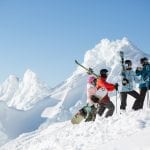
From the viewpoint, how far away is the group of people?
58.0 feet

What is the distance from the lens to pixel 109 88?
17594mm

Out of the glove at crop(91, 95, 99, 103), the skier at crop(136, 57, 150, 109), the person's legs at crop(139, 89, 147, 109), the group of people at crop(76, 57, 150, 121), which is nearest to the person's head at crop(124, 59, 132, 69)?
the group of people at crop(76, 57, 150, 121)

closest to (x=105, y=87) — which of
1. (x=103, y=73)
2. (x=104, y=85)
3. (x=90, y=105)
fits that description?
(x=104, y=85)

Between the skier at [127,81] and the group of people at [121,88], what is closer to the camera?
the group of people at [121,88]

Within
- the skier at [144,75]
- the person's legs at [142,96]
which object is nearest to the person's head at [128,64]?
the skier at [144,75]

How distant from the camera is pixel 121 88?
18.4m

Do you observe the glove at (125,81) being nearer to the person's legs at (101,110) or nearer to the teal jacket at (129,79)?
the teal jacket at (129,79)

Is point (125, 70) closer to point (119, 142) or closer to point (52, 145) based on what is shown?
point (52, 145)

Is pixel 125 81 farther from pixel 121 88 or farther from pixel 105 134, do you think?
pixel 105 134

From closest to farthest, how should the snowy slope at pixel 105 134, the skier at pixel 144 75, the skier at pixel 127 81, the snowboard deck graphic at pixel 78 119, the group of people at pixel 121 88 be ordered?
1. the snowy slope at pixel 105 134
2. the group of people at pixel 121 88
3. the skier at pixel 144 75
4. the skier at pixel 127 81
5. the snowboard deck graphic at pixel 78 119

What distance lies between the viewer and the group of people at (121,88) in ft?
58.0

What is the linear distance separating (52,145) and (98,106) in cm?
328

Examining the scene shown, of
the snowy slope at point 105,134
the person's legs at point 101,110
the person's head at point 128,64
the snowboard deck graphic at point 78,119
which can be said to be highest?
the person's head at point 128,64

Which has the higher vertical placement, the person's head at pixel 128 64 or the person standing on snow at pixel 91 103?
the person's head at pixel 128 64
